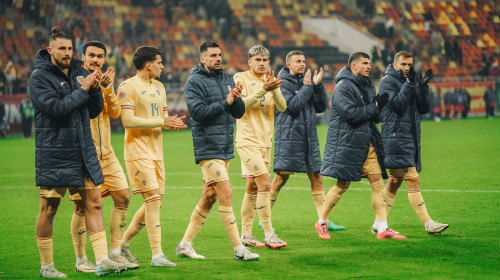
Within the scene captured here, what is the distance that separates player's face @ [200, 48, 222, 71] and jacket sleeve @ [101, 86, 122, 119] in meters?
1.02

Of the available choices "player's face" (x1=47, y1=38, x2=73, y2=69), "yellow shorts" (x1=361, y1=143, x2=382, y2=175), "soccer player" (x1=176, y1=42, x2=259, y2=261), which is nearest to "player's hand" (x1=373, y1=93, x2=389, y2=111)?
"yellow shorts" (x1=361, y1=143, x2=382, y2=175)

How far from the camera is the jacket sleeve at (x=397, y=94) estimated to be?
29.3 ft

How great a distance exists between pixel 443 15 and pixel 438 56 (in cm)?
484

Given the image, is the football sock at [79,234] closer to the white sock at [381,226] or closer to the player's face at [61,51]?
the player's face at [61,51]

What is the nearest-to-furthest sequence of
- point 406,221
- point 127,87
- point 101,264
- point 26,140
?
point 101,264 → point 127,87 → point 406,221 → point 26,140

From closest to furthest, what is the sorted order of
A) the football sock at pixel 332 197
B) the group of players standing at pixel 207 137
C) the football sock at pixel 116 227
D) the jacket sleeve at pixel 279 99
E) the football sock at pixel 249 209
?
the group of players standing at pixel 207 137, the football sock at pixel 116 227, the jacket sleeve at pixel 279 99, the football sock at pixel 249 209, the football sock at pixel 332 197

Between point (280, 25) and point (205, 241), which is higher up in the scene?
point (280, 25)

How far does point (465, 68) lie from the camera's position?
4356 cm

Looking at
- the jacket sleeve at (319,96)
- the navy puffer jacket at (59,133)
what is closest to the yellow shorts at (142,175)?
the navy puffer jacket at (59,133)

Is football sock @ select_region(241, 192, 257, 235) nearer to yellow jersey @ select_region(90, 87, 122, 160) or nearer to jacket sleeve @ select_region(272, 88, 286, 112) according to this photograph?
jacket sleeve @ select_region(272, 88, 286, 112)

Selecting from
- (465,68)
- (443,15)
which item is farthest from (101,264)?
(443,15)

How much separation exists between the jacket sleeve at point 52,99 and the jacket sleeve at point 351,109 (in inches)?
130

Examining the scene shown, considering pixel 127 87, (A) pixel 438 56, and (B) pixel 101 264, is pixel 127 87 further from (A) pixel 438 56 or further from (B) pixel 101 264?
(A) pixel 438 56

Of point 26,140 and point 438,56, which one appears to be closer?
point 26,140
